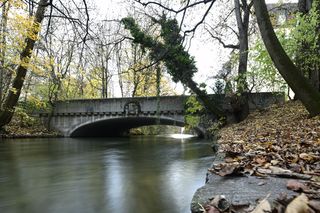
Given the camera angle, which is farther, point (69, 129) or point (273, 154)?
point (69, 129)

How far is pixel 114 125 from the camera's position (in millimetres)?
27359

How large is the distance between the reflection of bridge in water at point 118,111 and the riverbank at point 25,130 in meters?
0.80

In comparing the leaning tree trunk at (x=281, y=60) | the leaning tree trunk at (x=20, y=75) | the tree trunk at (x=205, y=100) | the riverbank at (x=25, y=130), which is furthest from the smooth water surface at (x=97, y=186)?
the riverbank at (x=25, y=130)

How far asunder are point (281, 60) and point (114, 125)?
21.7 m

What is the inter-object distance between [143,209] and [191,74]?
1252cm

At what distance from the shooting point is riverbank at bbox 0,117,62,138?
20.2 m

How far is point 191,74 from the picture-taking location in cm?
1667

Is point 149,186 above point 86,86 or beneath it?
beneath

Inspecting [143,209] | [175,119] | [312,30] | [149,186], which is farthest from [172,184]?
[175,119]

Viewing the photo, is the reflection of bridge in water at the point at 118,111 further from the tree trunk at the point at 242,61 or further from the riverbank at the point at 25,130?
the tree trunk at the point at 242,61

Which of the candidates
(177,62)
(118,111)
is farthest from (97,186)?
(118,111)

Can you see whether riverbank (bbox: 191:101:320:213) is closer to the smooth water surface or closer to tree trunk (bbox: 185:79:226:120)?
the smooth water surface

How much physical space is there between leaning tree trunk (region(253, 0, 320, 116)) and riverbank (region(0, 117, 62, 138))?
56.6 feet

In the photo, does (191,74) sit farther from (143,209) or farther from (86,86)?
(86,86)
